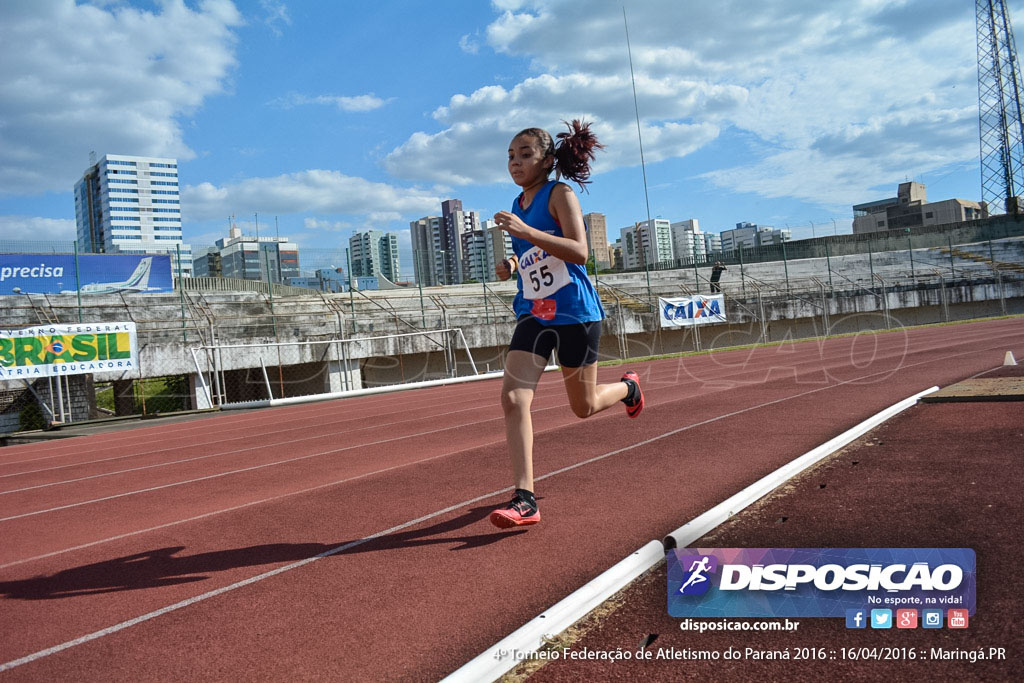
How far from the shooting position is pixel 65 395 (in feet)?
51.2

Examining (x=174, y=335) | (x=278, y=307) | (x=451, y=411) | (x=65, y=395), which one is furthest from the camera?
(x=278, y=307)

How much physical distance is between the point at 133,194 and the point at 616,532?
197 metres

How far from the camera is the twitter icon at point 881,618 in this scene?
2162mm

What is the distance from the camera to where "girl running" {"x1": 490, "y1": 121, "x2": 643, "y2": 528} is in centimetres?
355

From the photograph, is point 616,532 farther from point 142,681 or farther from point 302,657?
point 142,681

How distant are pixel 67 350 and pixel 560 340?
47.8 ft

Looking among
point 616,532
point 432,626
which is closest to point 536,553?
point 616,532

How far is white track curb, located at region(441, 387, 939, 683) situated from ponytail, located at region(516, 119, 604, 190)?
6.28 ft

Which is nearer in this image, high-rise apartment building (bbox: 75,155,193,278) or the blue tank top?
the blue tank top

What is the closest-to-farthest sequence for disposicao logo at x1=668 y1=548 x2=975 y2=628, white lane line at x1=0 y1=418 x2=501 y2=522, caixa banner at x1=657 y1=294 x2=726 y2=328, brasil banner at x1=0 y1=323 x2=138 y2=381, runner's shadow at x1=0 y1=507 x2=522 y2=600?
1. disposicao logo at x1=668 y1=548 x2=975 y2=628
2. runner's shadow at x1=0 y1=507 x2=522 y2=600
3. white lane line at x1=0 y1=418 x2=501 y2=522
4. brasil banner at x1=0 y1=323 x2=138 y2=381
5. caixa banner at x1=657 y1=294 x2=726 y2=328

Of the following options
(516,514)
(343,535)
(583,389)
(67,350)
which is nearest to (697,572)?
(516,514)

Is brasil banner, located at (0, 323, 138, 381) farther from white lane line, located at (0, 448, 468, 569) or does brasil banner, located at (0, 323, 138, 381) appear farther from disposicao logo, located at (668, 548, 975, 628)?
disposicao logo, located at (668, 548, 975, 628)

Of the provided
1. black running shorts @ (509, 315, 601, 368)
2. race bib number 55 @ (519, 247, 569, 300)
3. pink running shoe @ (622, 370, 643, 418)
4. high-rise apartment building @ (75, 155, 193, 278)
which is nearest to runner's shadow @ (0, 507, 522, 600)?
black running shorts @ (509, 315, 601, 368)

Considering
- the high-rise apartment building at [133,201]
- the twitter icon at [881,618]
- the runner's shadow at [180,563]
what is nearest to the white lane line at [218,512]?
the runner's shadow at [180,563]
